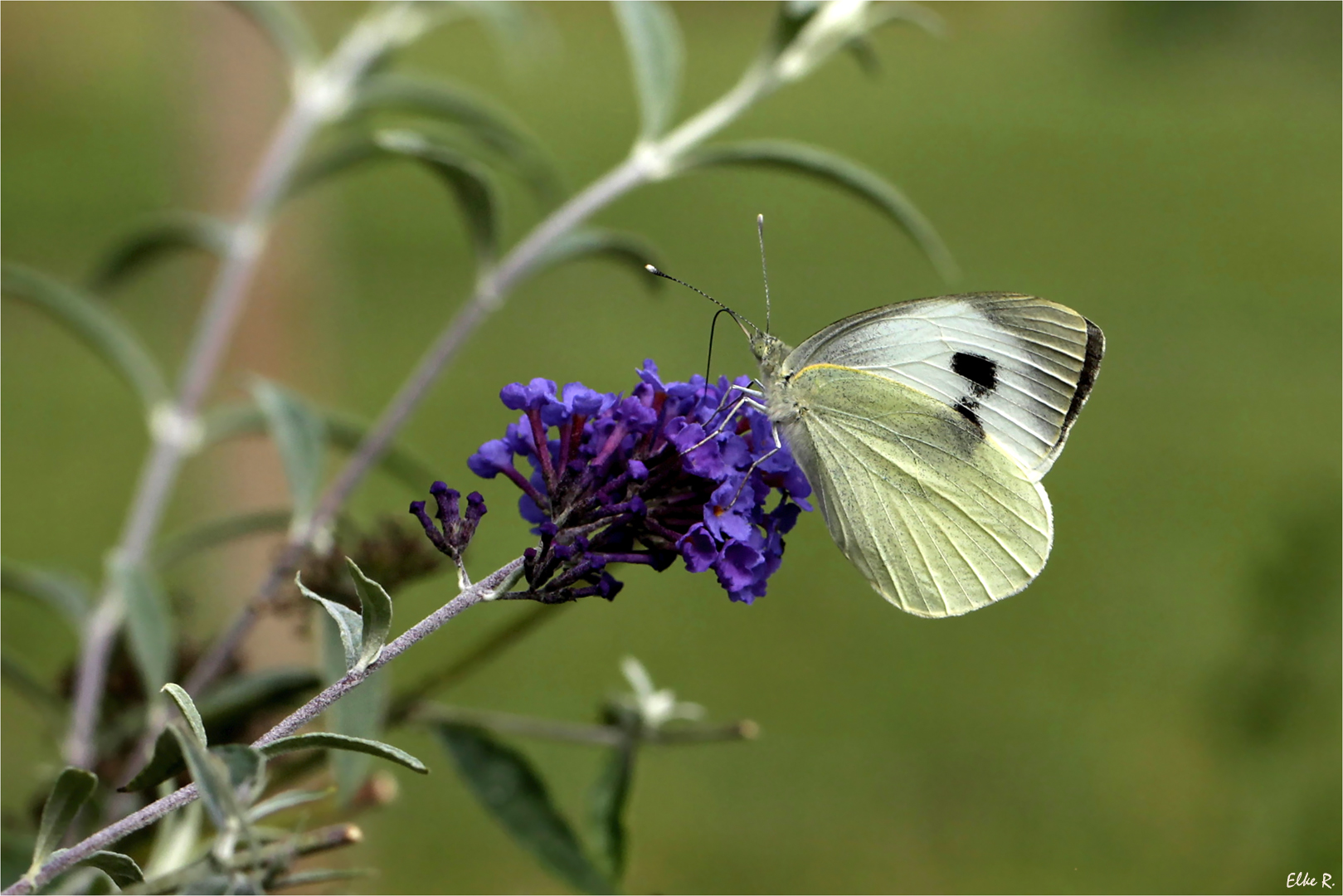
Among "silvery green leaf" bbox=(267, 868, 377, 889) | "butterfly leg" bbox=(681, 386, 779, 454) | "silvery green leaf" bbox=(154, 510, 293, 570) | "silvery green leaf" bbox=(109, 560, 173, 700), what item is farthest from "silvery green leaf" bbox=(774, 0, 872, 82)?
"silvery green leaf" bbox=(267, 868, 377, 889)

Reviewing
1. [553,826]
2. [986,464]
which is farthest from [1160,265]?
[553,826]

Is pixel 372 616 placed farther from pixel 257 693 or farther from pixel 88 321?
pixel 88 321

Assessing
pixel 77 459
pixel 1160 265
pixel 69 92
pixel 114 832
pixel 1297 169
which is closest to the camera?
pixel 114 832

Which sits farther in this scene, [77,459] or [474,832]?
[77,459]

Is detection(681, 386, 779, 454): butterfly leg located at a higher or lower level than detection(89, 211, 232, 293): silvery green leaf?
lower

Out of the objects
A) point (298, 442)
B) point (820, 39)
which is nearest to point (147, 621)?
point (298, 442)

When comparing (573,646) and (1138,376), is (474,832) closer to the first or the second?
(573,646)

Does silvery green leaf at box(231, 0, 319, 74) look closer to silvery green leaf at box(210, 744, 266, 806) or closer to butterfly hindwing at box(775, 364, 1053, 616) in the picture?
butterfly hindwing at box(775, 364, 1053, 616)
